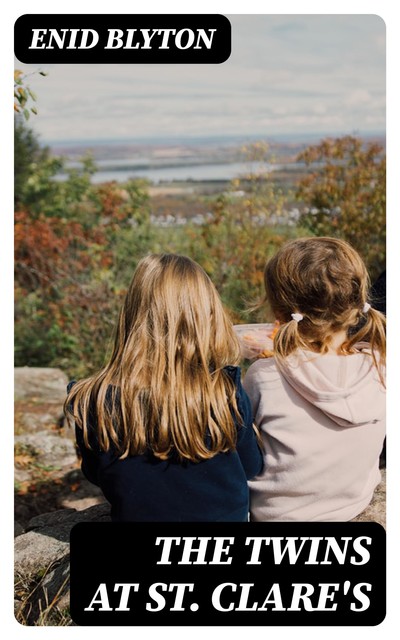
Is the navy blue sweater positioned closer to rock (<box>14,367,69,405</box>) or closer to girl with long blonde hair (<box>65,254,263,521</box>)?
girl with long blonde hair (<box>65,254,263,521</box>)

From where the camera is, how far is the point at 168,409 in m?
2.51

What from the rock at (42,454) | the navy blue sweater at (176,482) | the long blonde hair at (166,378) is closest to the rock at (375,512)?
the navy blue sweater at (176,482)

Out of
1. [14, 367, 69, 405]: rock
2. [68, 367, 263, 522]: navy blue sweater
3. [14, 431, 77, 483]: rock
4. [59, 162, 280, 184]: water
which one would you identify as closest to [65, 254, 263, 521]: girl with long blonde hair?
[68, 367, 263, 522]: navy blue sweater

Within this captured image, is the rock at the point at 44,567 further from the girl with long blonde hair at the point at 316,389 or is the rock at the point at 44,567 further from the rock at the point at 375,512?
the rock at the point at 375,512

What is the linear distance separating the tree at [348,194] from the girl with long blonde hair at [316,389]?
11.2ft

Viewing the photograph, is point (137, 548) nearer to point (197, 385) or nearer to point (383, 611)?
point (197, 385)

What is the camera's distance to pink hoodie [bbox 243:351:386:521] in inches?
107

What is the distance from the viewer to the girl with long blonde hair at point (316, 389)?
2729 millimetres

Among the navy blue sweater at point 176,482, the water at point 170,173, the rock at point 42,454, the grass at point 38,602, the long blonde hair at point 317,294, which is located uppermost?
the water at point 170,173

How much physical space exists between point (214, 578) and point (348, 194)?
4.51 meters

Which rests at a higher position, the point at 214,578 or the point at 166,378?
the point at 166,378

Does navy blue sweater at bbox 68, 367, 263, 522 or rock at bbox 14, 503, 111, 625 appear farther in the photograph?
rock at bbox 14, 503, 111, 625

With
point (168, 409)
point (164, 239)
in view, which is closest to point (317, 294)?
point (168, 409)

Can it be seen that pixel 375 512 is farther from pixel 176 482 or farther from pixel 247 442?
pixel 176 482
